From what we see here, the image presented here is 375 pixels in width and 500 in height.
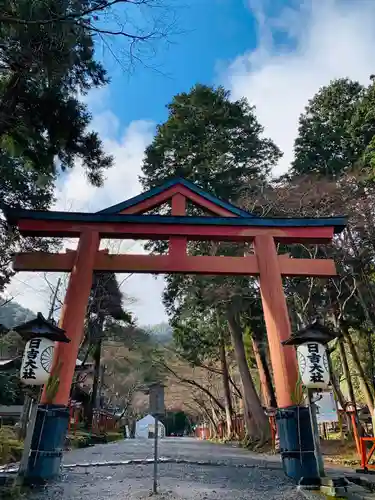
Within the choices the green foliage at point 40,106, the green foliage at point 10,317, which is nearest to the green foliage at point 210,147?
the green foliage at point 40,106

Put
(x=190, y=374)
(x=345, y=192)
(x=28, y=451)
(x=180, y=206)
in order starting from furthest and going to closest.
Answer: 1. (x=190, y=374)
2. (x=345, y=192)
3. (x=180, y=206)
4. (x=28, y=451)

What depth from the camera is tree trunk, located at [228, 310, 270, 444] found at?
15422 mm

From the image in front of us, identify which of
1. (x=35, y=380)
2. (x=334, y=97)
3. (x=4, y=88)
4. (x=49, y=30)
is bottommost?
(x=35, y=380)

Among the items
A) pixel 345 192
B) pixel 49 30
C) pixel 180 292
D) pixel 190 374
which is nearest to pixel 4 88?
pixel 49 30

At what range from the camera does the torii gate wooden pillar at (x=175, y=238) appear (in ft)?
25.0

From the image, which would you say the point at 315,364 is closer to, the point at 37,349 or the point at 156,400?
the point at 156,400

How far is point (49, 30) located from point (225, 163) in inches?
434

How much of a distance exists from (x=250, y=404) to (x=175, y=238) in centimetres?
1066

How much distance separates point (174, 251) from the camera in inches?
317

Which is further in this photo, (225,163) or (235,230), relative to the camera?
(225,163)

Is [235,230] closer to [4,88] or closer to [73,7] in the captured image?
[73,7]

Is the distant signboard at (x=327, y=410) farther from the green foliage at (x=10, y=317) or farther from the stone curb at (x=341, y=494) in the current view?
the green foliage at (x=10, y=317)

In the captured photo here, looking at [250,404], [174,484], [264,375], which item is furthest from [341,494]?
[264,375]

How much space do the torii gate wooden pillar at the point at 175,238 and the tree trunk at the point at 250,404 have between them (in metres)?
7.76
